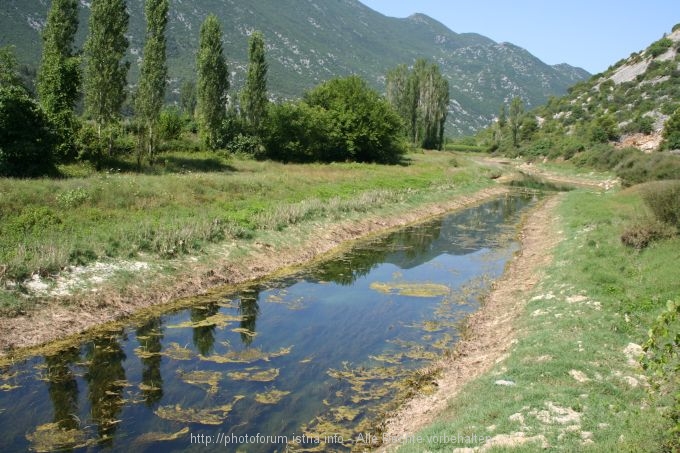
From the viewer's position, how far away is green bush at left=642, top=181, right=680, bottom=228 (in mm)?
19145

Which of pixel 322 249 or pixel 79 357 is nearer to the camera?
pixel 79 357

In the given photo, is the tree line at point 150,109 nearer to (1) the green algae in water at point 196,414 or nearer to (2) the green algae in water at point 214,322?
(2) the green algae in water at point 214,322

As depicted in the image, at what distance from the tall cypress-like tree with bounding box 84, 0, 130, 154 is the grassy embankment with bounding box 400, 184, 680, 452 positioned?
30.8m

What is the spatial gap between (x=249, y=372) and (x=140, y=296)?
606 cm

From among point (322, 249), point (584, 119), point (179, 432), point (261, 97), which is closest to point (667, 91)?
point (584, 119)

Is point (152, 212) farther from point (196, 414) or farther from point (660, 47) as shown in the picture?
point (660, 47)

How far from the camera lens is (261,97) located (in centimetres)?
5434

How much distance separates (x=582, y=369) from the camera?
33.1 feet

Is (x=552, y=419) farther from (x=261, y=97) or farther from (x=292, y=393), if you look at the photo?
(x=261, y=97)

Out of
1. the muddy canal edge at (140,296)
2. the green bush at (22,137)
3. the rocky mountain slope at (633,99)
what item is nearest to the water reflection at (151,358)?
the muddy canal edge at (140,296)

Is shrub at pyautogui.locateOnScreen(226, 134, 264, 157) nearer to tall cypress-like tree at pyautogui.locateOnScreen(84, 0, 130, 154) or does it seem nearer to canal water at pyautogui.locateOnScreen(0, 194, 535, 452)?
tall cypress-like tree at pyautogui.locateOnScreen(84, 0, 130, 154)

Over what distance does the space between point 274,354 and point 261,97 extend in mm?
44826

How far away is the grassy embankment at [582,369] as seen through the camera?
7652 mm

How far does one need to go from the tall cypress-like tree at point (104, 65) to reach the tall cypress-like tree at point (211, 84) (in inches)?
545
